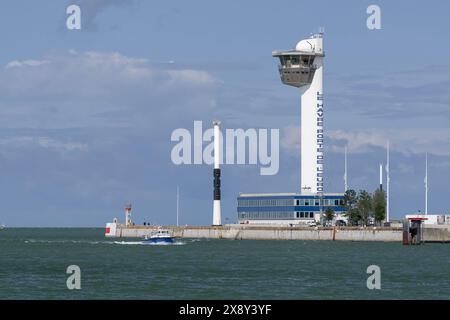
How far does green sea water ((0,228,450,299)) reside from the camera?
92875 mm

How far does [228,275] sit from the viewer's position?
378ft

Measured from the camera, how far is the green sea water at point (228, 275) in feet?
305

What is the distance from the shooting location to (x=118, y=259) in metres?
149
